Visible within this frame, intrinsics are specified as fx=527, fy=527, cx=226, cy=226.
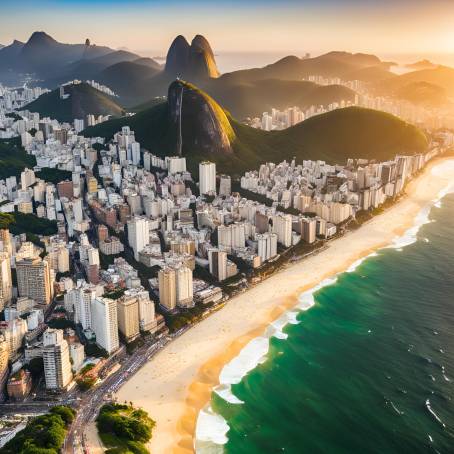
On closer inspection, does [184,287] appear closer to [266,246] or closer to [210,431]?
[266,246]

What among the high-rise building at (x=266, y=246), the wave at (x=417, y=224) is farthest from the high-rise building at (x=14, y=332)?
the wave at (x=417, y=224)

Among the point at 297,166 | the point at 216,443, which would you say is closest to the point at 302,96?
the point at 297,166

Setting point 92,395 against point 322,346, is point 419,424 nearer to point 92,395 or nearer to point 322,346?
point 322,346

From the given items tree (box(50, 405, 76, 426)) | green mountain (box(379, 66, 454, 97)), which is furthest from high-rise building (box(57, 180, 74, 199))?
green mountain (box(379, 66, 454, 97))

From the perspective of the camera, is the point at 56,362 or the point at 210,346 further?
the point at 210,346

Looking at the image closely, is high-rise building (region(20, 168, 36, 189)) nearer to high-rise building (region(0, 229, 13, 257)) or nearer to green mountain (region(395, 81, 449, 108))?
high-rise building (region(0, 229, 13, 257))

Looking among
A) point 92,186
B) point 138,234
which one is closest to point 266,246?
point 138,234
